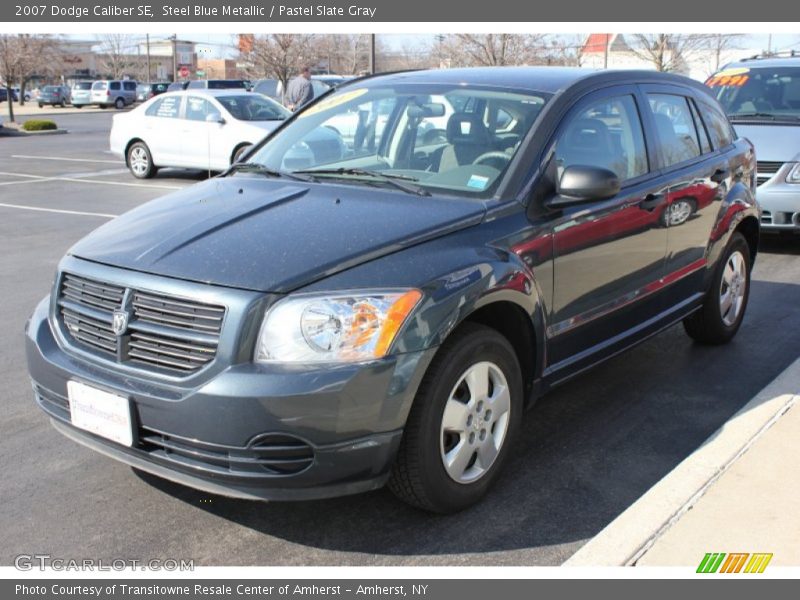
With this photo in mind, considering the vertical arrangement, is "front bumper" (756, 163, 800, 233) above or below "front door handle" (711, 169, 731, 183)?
below

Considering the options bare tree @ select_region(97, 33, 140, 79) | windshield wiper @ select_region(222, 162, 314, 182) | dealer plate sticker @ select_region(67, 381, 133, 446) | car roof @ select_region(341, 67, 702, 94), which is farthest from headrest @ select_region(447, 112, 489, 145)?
bare tree @ select_region(97, 33, 140, 79)

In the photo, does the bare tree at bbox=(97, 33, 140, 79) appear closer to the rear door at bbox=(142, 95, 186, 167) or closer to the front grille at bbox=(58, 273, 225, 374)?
the rear door at bbox=(142, 95, 186, 167)

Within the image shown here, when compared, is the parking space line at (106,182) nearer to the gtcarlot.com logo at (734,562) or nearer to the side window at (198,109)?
the side window at (198,109)

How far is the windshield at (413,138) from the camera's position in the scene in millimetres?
4082

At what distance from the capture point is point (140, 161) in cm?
1603

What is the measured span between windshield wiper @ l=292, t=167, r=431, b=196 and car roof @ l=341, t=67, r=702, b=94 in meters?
0.75

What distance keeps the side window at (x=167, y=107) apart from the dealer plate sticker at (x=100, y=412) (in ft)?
43.1

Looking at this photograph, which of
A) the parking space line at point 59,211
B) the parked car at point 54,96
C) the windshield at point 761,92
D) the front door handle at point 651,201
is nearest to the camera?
the front door handle at point 651,201

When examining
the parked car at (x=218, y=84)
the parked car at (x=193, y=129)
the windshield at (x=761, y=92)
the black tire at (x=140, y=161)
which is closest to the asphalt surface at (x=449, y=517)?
the windshield at (x=761, y=92)

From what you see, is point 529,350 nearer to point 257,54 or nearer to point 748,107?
point 748,107

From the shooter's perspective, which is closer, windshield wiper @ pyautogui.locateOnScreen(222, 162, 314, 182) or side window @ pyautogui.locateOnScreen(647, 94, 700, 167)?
windshield wiper @ pyautogui.locateOnScreen(222, 162, 314, 182)

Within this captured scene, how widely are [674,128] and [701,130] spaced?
43 centimetres

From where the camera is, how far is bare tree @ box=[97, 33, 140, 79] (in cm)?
7831

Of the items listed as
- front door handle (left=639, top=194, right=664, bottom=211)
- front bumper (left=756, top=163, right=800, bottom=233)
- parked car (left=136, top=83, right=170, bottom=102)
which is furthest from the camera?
parked car (left=136, top=83, right=170, bottom=102)
